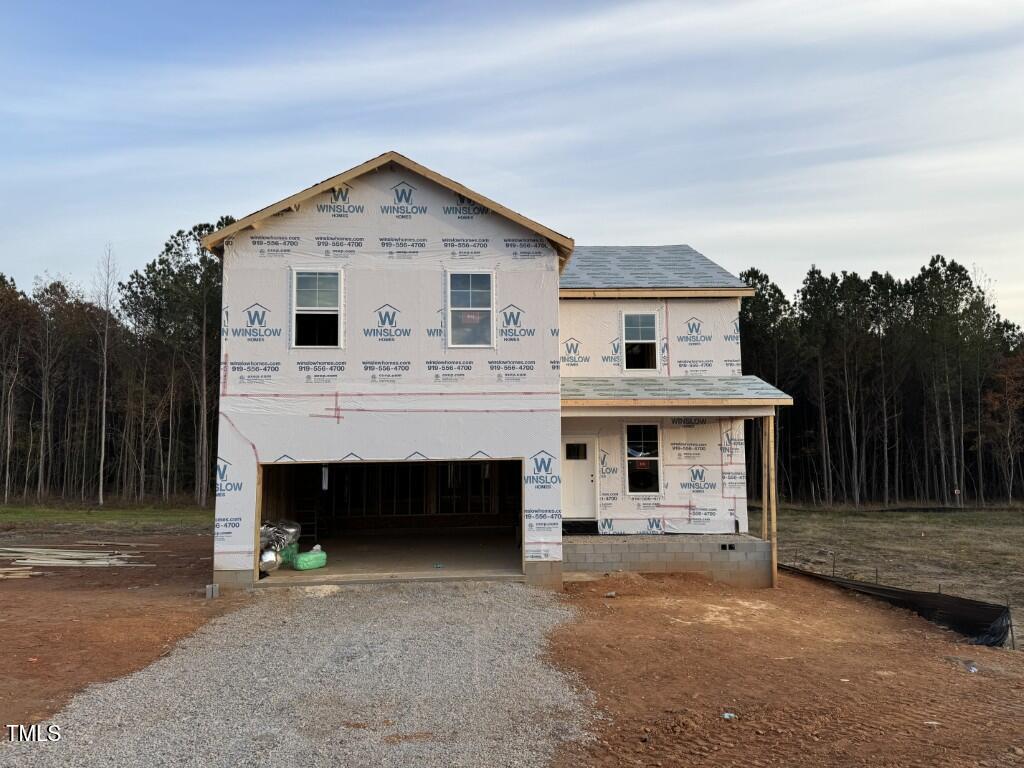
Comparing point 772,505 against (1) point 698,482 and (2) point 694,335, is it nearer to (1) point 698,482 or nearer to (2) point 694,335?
(1) point 698,482

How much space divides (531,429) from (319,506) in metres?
8.31

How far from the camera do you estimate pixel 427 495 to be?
1916 cm

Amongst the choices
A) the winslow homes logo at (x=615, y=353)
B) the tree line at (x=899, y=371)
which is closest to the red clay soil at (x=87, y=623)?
the winslow homes logo at (x=615, y=353)

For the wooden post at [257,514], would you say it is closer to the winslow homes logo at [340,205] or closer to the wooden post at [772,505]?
the winslow homes logo at [340,205]

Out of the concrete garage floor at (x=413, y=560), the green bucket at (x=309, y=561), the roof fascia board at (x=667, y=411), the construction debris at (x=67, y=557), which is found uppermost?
the roof fascia board at (x=667, y=411)

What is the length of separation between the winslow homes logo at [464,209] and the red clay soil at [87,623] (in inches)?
293

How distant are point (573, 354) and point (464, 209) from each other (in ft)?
15.3

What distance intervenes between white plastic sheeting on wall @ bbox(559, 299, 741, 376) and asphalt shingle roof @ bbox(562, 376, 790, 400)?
376mm

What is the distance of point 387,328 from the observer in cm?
1183

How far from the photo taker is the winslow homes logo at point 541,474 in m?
11.8

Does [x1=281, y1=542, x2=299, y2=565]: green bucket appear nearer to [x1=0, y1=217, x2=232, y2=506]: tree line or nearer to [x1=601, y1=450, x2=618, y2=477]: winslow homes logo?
[x1=601, y1=450, x2=618, y2=477]: winslow homes logo

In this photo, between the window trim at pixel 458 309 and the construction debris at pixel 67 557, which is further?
the construction debris at pixel 67 557

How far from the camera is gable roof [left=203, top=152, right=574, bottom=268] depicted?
1151cm

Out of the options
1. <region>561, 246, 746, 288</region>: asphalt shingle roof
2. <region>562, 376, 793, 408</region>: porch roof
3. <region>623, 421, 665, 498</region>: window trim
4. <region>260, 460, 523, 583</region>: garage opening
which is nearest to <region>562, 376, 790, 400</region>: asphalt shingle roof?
<region>562, 376, 793, 408</region>: porch roof
